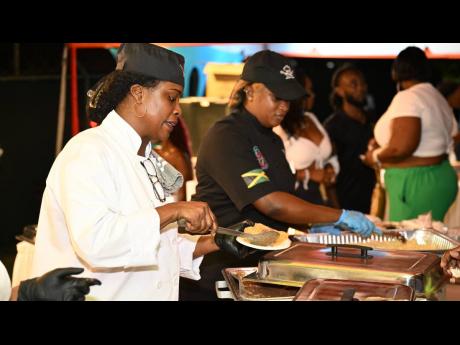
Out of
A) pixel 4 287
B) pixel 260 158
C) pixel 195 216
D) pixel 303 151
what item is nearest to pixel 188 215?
pixel 195 216

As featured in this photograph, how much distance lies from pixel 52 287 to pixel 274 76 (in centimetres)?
134

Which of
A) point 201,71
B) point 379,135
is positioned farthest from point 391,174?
point 201,71

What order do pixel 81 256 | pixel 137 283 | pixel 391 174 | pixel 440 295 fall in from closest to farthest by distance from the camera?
pixel 81 256, pixel 137 283, pixel 440 295, pixel 391 174

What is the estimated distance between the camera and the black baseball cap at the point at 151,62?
1818 millimetres

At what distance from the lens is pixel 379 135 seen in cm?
374

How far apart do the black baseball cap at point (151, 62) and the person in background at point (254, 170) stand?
662mm

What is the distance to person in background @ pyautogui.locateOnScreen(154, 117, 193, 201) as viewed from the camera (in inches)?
150

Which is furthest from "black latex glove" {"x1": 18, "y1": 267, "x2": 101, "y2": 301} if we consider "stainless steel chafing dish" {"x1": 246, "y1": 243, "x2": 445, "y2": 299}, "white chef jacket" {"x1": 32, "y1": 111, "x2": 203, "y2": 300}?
"stainless steel chafing dish" {"x1": 246, "y1": 243, "x2": 445, "y2": 299}

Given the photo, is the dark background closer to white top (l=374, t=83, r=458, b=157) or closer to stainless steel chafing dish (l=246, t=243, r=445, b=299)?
white top (l=374, t=83, r=458, b=157)

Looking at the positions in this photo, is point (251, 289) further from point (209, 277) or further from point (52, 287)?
point (52, 287)

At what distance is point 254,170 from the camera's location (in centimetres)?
246

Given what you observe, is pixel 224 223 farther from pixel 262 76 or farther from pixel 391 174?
pixel 391 174

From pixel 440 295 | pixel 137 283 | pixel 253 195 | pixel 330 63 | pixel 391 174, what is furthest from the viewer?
pixel 330 63
